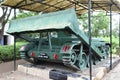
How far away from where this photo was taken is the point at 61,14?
16.8ft

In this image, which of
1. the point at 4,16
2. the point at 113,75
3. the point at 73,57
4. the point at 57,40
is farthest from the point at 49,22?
the point at 4,16

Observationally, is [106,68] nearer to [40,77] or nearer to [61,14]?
[40,77]

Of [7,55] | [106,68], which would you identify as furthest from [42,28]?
[7,55]

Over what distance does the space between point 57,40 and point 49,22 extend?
1.52 m

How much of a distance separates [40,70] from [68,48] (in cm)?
152

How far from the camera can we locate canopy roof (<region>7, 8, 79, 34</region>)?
15.8 ft

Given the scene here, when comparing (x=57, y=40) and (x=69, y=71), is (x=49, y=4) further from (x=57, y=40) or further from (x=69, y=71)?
(x=69, y=71)

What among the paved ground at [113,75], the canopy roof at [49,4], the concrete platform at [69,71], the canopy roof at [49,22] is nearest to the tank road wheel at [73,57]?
the concrete platform at [69,71]

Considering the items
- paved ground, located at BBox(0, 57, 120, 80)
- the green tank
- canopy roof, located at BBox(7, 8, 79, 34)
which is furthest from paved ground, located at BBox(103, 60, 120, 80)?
canopy roof, located at BBox(7, 8, 79, 34)

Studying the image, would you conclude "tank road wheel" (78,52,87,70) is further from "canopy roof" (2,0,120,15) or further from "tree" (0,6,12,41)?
"tree" (0,6,12,41)

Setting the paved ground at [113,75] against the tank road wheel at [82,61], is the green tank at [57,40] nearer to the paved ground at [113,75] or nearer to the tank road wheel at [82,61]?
the tank road wheel at [82,61]

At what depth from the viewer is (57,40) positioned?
6.71 m

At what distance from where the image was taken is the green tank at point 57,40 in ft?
16.2

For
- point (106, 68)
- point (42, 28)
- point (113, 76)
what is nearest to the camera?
point (42, 28)
